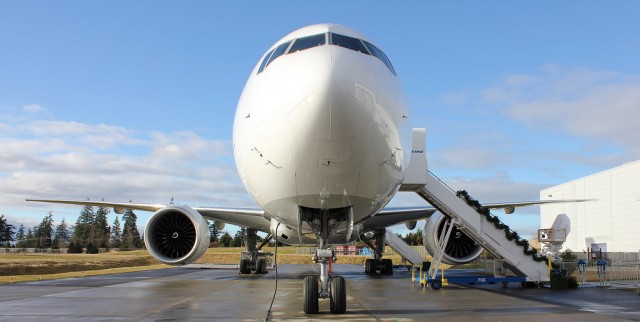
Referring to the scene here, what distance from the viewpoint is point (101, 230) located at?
383 ft

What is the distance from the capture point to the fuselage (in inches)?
243

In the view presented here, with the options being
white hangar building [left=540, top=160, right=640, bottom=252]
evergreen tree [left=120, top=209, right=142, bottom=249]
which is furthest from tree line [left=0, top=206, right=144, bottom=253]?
white hangar building [left=540, top=160, right=640, bottom=252]

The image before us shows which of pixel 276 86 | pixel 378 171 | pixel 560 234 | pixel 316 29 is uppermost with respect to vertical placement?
pixel 316 29

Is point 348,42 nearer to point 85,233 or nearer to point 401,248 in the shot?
point 401,248

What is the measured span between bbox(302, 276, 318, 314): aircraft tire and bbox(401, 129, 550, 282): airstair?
541 centimetres

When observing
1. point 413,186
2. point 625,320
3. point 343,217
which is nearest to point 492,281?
point 413,186

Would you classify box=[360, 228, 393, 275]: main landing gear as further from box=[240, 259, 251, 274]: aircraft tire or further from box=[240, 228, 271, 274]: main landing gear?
box=[240, 259, 251, 274]: aircraft tire

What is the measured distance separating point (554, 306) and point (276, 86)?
7.23 m

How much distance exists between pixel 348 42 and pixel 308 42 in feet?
1.79

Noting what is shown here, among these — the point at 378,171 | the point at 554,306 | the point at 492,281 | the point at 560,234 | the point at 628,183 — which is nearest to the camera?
the point at 378,171

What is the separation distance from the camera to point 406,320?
8039mm

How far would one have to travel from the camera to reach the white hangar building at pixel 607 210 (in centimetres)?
4125

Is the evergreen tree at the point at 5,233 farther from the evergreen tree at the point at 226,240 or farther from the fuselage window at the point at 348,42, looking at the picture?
the fuselage window at the point at 348,42

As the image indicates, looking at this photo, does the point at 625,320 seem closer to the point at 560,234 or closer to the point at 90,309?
the point at 90,309
